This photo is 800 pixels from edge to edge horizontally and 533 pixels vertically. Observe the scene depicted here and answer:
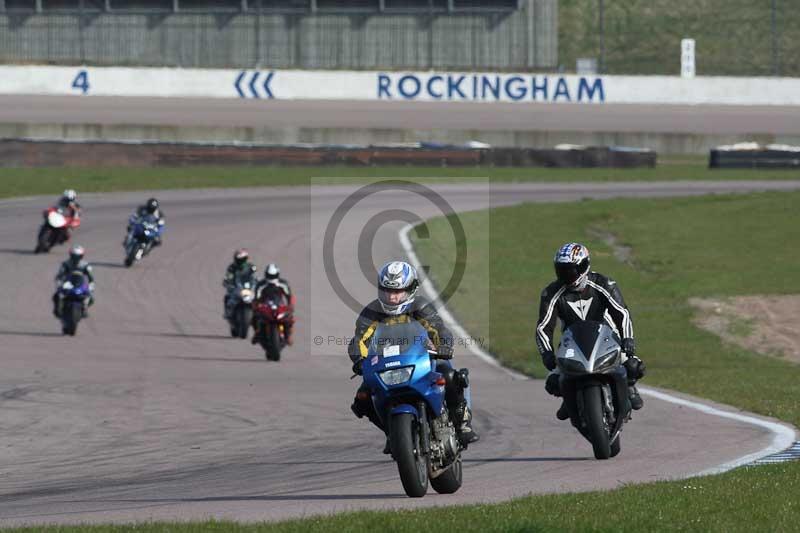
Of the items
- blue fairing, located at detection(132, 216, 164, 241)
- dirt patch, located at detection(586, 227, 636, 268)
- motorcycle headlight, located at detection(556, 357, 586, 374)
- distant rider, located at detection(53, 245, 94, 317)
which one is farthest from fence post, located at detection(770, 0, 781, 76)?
motorcycle headlight, located at detection(556, 357, 586, 374)

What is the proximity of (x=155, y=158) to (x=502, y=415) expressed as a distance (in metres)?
34.7

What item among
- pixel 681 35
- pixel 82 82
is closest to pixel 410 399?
pixel 82 82

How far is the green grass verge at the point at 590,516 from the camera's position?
26.9 feet

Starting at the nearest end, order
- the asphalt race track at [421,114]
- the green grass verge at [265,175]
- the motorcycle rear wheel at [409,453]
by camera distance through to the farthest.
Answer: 1. the motorcycle rear wheel at [409,453]
2. the green grass verge at [265,175]
3. the asphalt race track at [421,114]

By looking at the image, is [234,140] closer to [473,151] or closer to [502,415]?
[473,151]

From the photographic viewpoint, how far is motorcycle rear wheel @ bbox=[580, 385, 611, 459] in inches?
439

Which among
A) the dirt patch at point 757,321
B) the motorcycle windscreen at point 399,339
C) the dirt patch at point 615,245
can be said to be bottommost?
the dirt patch at point 757,321

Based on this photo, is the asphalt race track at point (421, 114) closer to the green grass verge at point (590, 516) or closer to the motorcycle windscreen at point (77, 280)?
the motorcycle windscreen at point (77, 280)

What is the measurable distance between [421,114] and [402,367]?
48.9 meters

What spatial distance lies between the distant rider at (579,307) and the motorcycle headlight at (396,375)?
2286mm

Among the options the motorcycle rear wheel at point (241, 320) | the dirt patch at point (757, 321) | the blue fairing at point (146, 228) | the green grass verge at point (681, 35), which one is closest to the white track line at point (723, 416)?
the motorcycle rear wheel at point (241, 320)

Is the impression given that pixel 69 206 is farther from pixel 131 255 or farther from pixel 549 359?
pixel 549 359

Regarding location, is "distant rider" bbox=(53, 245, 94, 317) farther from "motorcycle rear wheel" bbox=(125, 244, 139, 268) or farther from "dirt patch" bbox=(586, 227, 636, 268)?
"dirt patch" bbox=(586, 227, 636, 268)

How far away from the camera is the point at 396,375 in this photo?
9477 mm
